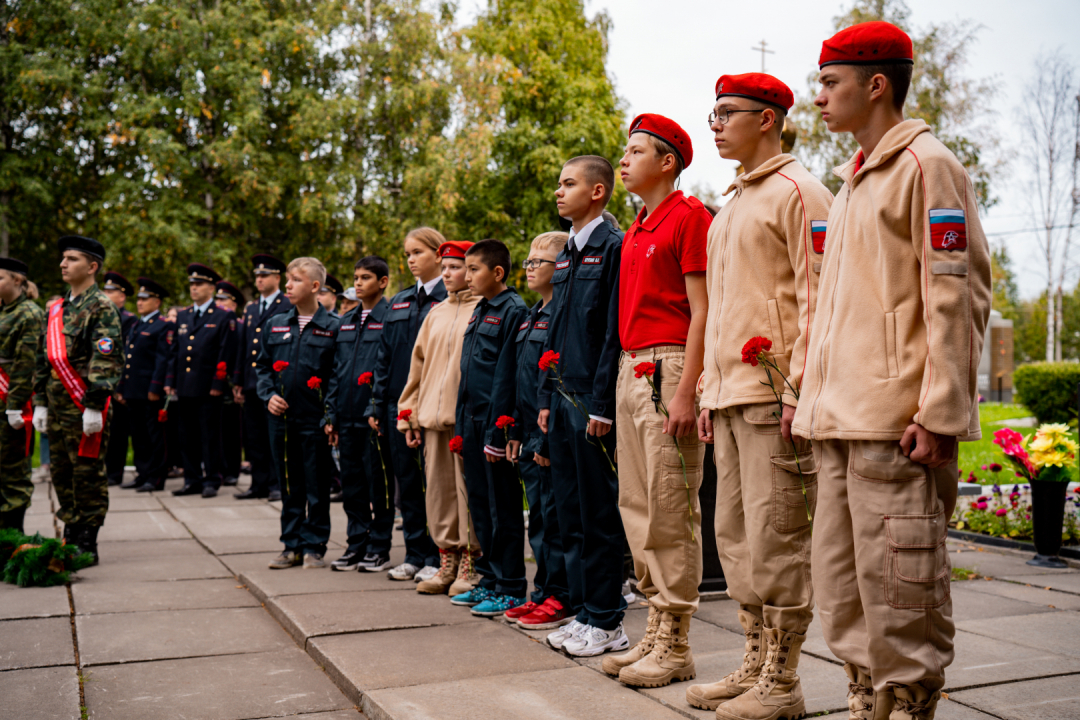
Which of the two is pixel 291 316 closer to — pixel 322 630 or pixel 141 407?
pixel 322 630

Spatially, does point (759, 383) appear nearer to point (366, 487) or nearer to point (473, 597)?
point (473, 597)

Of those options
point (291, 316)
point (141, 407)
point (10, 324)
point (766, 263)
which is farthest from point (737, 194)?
point (141, 407)

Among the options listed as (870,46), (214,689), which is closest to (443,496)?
(214,689)

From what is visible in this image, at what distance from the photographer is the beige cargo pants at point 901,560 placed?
255 cm

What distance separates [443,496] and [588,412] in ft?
6.49

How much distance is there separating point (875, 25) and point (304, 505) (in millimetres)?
5401

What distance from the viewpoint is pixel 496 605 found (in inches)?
209

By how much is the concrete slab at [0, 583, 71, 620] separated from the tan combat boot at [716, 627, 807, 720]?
4013mm

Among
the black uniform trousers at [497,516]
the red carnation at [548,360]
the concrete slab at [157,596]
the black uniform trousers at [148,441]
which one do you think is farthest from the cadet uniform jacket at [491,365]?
the black uniform trousers at [148,441]

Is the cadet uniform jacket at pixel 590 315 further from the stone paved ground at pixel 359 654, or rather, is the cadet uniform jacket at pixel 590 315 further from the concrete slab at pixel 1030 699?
the concrete slab at pixel 1030 699

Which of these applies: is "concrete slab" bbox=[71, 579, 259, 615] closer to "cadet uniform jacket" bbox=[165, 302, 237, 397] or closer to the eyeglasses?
the eyeglasses

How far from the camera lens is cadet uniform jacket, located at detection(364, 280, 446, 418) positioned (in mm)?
6414

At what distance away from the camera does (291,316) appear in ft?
23.5

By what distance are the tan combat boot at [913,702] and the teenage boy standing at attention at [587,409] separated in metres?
1.77
